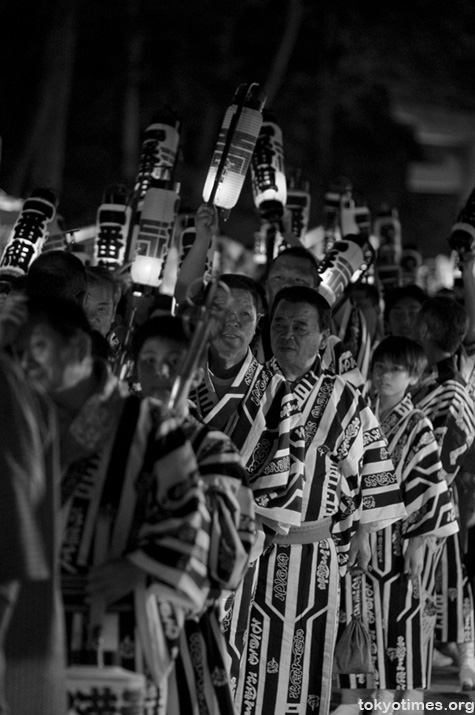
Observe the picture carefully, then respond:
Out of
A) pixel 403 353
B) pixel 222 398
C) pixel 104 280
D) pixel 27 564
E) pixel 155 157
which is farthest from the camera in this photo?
pixel 155 157

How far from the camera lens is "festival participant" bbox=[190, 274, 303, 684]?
5.15 m

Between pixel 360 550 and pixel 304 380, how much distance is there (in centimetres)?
93

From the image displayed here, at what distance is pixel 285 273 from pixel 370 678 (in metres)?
2.32

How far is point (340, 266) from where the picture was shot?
702cm

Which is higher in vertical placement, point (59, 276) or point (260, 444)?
point (59, 276)

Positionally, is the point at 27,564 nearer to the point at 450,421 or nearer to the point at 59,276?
the point at 59,276

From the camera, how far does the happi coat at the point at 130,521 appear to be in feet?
11.2

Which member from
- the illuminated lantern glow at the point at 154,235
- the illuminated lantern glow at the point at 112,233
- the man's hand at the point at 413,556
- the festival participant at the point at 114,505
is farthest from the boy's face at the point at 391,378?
the festival participant at the point at 114,505

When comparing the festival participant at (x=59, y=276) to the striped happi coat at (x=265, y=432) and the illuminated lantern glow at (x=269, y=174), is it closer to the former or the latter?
the striped happi coat at (x=265, y=432)

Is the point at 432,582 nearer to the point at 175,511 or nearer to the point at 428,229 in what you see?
the point at 175,511

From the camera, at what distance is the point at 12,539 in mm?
3006

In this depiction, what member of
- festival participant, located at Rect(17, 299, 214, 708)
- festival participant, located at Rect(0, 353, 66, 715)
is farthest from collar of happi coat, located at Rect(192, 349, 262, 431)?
festival participant, located at Rect(0, 353, 66, 715)

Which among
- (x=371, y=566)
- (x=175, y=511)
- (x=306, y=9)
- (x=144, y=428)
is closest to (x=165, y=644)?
(x=175, y=511)

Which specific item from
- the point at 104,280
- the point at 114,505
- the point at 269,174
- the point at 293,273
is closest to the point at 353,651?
the point at 293,273
